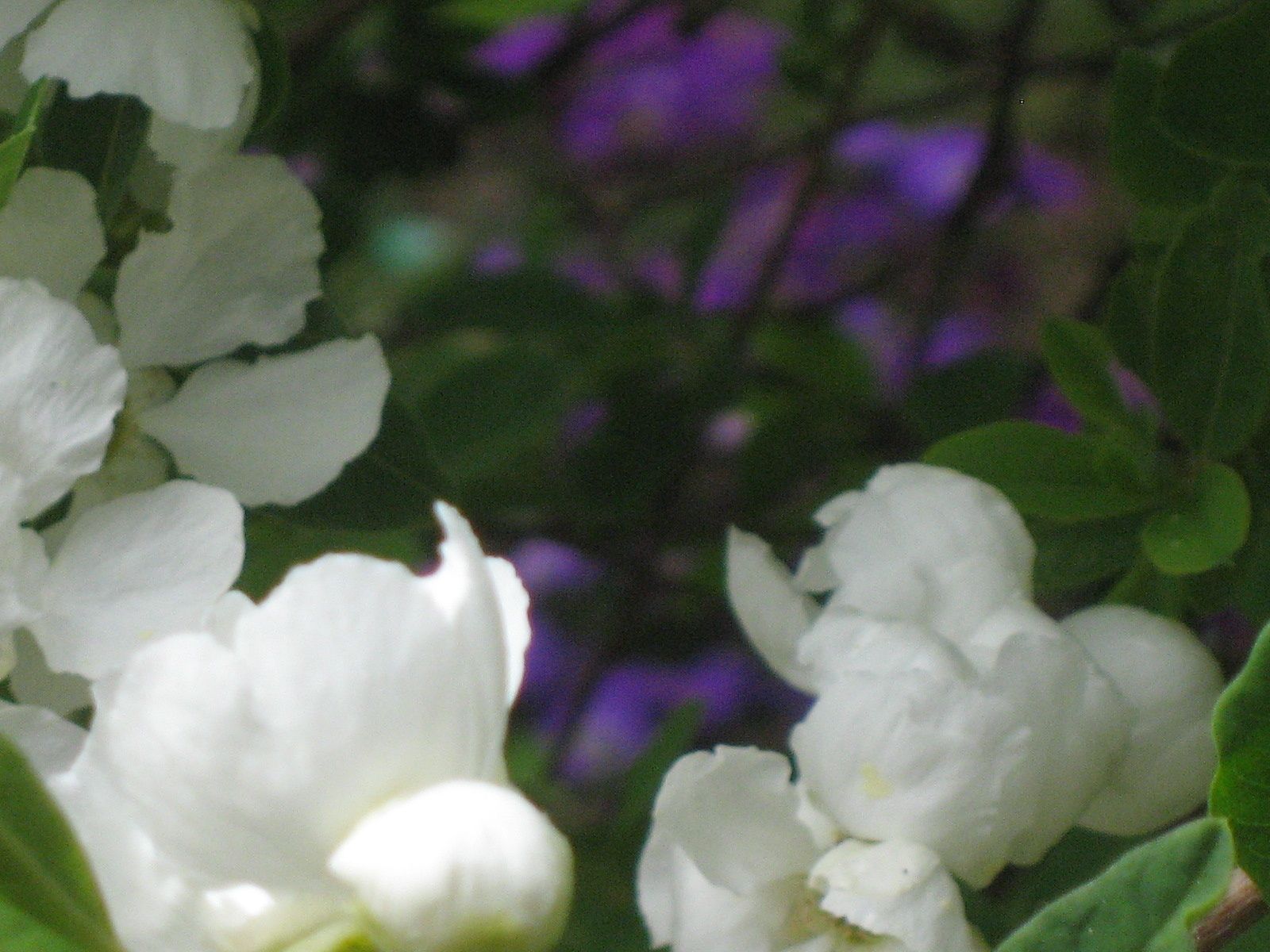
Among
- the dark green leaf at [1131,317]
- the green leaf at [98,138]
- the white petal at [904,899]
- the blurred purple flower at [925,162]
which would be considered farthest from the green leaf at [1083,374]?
the blurred purple flower at [925,162]

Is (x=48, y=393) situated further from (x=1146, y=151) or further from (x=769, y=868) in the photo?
(x=1146, y=151)

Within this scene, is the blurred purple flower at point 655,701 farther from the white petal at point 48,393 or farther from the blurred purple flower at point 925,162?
the white petal at point 48,393

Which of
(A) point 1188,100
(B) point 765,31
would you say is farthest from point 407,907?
(B) point 765,31

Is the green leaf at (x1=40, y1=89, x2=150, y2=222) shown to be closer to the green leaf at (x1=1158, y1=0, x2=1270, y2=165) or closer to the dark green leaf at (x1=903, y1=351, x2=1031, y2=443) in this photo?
the green leaf at (x1=1158, y1=0, x2=1270, y2=165)

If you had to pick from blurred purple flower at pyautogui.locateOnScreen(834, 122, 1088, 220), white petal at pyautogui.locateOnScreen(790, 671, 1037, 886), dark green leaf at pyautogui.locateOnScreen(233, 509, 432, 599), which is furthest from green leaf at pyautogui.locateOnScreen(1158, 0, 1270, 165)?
blurred purple flower at pyautogui.locateOnScreen(834, 122, 1088, 220)

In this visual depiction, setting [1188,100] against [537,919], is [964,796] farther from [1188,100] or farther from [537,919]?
[1188,100]

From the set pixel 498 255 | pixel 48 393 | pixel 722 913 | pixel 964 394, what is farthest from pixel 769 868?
pixel 498 255
